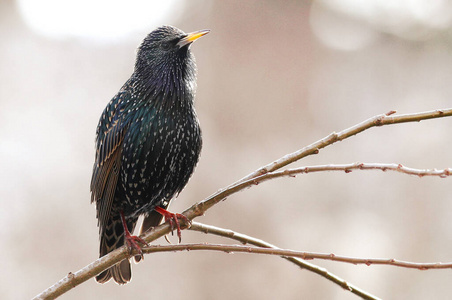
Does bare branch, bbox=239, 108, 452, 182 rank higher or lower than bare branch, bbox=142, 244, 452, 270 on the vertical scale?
higher

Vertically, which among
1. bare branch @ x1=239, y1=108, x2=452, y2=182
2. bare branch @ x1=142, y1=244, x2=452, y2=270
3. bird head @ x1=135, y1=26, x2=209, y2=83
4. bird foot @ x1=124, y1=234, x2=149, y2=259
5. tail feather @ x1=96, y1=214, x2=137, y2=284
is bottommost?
bare branch @ x1=142, y1=244, x2=452, y2=270

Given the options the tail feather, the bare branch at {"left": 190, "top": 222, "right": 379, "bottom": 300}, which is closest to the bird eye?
the tail feather

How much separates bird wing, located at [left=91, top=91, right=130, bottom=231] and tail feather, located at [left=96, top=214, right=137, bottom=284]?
123 mm

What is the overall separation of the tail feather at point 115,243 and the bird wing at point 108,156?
123mm

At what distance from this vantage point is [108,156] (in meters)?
3.54

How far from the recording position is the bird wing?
344 centimetres

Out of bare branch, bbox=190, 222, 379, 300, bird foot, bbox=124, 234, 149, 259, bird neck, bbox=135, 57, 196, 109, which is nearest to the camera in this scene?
bare branch, bbox=190, 222, 379, 300

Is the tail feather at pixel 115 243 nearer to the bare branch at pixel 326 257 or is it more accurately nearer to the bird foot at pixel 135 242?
the bird foot at pixel 135 242

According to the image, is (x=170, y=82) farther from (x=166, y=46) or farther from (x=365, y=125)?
(x=365, y=125)

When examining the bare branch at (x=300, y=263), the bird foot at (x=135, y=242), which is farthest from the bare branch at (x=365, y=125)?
the bird foot at (x=135, y=242)

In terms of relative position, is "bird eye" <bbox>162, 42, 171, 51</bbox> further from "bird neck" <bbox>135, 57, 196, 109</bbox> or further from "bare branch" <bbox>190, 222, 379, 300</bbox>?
"bare branch" <bbox>190, 222, 379, 300</bbox>

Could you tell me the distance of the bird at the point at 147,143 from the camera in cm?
329

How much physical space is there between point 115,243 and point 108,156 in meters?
0.56

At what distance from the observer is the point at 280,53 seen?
36.0ft
